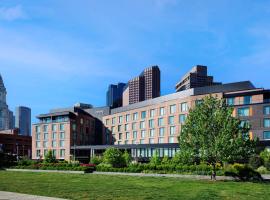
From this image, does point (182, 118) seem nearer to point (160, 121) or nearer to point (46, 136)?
point (160, 121)

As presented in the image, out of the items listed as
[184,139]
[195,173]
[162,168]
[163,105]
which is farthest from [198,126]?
[163,105]

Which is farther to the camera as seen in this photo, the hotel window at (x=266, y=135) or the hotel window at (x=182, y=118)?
the hotel window at (x=182, y=118)

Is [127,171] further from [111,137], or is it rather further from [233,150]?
[111,137]

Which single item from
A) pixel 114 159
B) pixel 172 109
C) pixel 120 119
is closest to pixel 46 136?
pixel 120 119

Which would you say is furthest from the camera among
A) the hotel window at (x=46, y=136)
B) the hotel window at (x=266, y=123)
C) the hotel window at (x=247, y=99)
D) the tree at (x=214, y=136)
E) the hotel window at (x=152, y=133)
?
the hotel window at (x=46, y=136)

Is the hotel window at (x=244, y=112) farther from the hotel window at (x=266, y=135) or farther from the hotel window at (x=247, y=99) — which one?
the hotel window at (x=266, y=135)

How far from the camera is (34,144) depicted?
138 meters

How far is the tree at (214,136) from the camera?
43.8 metres

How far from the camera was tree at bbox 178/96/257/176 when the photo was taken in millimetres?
43812

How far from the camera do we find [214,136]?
4525 centimetres

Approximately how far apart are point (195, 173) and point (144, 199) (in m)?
30.7

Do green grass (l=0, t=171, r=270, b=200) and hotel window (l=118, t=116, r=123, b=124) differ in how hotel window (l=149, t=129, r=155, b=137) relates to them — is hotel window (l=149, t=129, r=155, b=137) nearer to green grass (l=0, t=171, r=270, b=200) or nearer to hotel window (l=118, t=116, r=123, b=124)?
hotel window (l=118, t=116, r=123, b=124)

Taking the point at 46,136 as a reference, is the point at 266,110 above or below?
above

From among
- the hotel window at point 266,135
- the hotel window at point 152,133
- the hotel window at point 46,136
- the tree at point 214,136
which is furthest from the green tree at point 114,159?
the hotel window at point 46,136
